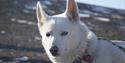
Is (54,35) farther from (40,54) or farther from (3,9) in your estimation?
(3,9)

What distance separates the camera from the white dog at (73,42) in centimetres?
623

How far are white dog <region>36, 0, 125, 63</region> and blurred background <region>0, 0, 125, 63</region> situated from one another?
4026 mm

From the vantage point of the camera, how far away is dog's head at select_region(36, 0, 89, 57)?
241 inches

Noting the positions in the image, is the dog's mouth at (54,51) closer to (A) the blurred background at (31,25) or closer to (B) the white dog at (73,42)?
(B) the white dog at (73,42)

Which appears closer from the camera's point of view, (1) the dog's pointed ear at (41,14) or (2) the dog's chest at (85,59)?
(2) the dog's chest at (85,59)

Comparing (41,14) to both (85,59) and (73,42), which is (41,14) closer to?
(73,42)

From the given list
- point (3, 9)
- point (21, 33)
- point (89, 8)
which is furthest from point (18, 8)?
point (21, 33)

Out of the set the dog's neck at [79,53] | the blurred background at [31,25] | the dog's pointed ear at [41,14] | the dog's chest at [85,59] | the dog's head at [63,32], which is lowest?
the blurred background at [31,25]

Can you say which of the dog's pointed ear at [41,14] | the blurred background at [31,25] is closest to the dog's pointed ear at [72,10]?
the dog's pointed ear at [41,14]

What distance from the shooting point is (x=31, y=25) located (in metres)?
14.0

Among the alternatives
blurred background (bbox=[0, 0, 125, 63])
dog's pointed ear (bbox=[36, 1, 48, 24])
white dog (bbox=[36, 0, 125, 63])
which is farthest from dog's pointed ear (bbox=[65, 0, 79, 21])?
blurred background (bbox=[0, 0, 125, 63])

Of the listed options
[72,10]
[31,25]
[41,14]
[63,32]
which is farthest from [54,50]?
[31,25]

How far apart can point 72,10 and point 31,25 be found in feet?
25.0

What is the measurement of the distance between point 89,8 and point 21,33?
4.02 metres
